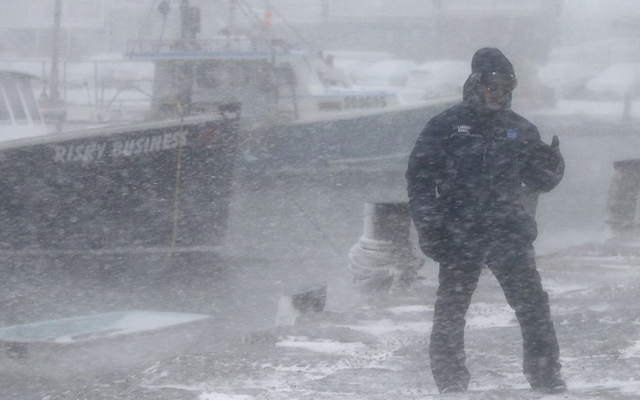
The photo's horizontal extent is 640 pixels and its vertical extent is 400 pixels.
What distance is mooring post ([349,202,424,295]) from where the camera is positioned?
8.02 m

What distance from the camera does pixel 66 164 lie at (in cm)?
1139

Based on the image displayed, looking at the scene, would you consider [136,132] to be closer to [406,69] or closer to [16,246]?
[16,246]

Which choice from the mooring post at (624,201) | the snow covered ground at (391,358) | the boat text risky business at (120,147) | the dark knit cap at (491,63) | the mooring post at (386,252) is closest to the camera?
the dark knit cap at (491,63)

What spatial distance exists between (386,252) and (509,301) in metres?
3.53

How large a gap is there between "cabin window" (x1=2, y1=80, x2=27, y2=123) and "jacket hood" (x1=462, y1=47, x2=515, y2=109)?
9.54 metres

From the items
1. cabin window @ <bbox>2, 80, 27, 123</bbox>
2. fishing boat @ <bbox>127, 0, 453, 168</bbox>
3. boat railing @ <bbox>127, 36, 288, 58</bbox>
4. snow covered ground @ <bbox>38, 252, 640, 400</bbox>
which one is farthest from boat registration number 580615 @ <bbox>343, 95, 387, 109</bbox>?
snow covered ground @ <bbox>38, 252, 640, 400</bbox>

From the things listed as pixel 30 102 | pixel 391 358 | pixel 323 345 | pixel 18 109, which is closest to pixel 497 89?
pixel 391 358

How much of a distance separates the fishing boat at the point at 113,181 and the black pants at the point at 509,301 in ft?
25.0

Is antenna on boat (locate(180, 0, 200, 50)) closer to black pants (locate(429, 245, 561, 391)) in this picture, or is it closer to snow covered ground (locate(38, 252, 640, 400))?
snow covered ground (locate(38, 252, 640, 400))

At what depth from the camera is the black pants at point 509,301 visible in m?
4.55

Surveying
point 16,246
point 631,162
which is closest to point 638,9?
point 631,162

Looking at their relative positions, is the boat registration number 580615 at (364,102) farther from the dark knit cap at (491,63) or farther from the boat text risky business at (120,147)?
the dark knit cap at (491,63)

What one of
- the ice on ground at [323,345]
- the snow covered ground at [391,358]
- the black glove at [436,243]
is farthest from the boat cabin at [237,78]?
the black glove at [436,243]

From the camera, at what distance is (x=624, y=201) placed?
33.8ft
